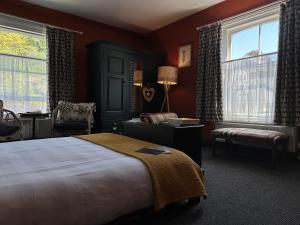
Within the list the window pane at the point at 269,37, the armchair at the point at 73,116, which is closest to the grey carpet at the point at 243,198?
the window pane at the point at 269,37

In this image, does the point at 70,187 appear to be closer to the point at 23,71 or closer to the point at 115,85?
the point at 115,85

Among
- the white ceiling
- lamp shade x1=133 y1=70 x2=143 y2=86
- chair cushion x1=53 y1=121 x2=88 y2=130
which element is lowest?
chair cushion x1=53 y1=121 x2=88 y2=130

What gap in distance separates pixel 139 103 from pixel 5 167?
3384 millimetres

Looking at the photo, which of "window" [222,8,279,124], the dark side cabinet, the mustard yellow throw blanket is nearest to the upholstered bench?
"window" [222,8,279,124]

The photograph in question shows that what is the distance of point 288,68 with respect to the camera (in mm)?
2908

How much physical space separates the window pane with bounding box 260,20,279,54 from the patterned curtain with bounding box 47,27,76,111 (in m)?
3.32

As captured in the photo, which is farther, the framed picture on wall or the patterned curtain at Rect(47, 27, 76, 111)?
the framed picture on wall

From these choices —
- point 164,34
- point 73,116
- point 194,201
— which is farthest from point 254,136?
point 164,34

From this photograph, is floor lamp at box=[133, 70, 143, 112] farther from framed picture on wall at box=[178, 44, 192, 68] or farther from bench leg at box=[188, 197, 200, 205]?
bench leg at box=[188, 197, 200, 205]

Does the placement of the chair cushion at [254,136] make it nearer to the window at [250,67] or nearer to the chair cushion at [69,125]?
the window at [250,67]

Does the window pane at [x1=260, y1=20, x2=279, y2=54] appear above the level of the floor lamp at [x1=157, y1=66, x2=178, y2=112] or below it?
above

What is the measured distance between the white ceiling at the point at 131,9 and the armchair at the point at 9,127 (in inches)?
77.7

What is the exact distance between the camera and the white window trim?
3.19 meters

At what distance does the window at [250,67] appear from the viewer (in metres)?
3.22
